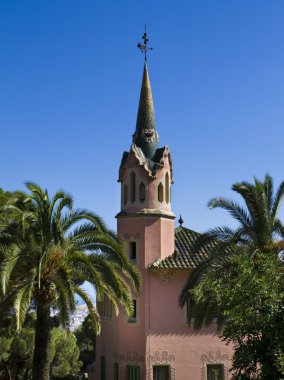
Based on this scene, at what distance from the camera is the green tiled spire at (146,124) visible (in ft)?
95.1

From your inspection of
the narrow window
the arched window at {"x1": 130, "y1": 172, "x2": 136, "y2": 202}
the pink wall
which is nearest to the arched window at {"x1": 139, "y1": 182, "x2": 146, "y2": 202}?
the arched window at {"x1": 130, "y1": 172, "x2": 136, "y2": 202}

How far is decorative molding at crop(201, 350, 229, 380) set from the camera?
87.6 feet

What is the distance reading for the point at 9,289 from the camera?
19250 millimetres

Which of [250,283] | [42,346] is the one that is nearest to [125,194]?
[42,346]

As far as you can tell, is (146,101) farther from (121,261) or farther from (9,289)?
(9,289)

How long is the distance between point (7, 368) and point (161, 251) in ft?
41.4

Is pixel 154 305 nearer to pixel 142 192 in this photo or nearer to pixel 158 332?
pixel 158 332

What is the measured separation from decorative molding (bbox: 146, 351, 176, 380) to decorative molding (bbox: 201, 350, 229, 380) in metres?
1.50

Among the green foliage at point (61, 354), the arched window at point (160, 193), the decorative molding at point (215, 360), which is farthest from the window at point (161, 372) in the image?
the green foliage at point (61, 354)

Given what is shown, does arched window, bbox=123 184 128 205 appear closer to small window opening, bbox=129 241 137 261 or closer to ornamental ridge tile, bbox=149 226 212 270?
small window opening, bbox=129 241 137 261

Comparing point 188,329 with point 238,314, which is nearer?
point 238,314

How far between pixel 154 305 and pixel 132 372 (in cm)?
337

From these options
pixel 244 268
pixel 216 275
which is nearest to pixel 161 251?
pixel 216 275

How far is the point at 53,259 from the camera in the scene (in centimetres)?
1847
